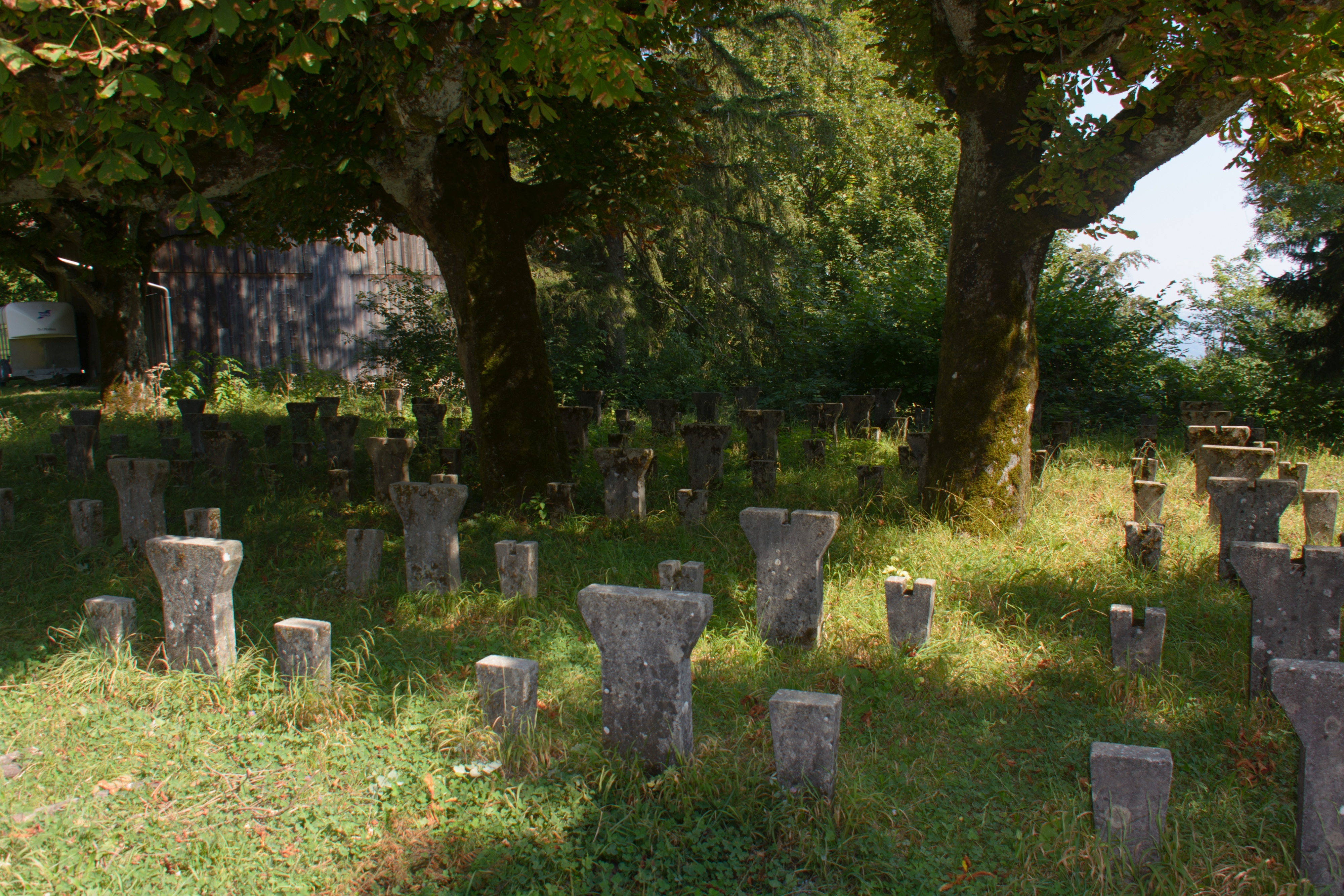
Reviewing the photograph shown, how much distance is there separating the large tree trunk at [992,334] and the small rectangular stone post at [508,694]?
15.1 feet

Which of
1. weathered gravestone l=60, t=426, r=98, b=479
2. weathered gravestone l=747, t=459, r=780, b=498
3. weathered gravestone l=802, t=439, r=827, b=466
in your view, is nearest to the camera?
weathered gravestone l=747, t=459, r=780, b=498

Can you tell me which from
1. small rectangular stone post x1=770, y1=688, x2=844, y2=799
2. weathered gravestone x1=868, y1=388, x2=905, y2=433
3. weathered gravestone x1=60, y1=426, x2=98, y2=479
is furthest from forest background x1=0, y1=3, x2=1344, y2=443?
small rectangular stone post x1=770, y1=688, x2=844, y2=799

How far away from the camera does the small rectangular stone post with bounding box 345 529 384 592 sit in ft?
21.4

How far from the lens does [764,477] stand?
28.2 feet

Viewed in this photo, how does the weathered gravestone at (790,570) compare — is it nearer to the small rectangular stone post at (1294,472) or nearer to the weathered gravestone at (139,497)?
the small rectangular stone post at (1294,472)

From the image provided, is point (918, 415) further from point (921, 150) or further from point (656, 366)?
point (921, 150)

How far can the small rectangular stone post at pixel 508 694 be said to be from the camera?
4.14 m

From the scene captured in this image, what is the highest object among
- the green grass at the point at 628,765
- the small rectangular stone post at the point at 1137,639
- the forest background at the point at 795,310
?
the forest background at the point at 795,310

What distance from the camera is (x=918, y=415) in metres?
12.7

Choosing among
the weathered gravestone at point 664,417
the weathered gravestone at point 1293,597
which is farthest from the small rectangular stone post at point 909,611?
the weathered gravestone at point 664,417

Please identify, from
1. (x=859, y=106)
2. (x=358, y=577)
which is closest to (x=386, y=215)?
(x=358, y=577)

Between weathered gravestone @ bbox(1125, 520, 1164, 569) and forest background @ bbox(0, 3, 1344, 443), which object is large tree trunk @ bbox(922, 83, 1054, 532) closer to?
weathered gravestone @ bbox(1125, 520, 1164, 569)

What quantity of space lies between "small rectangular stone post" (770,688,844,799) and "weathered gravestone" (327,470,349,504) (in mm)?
6746

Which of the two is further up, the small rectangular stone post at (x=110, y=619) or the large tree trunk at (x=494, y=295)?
the large tree trunk at (x=494, y=295)
